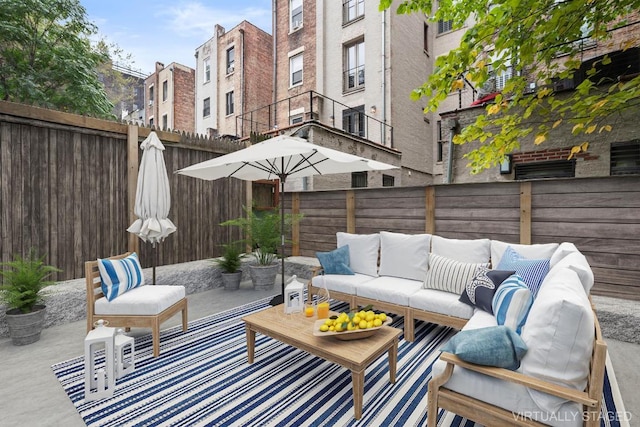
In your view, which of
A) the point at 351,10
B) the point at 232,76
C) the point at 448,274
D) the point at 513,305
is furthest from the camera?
the point at 232,76

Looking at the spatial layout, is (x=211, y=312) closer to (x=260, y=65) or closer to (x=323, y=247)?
(x=323, y=247)

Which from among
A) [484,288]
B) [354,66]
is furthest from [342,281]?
[354,66]

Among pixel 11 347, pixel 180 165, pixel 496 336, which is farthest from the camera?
pixel 180 165

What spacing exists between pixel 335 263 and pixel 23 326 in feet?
12.7

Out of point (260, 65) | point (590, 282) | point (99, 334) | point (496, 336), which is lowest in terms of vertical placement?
point (99, 334)

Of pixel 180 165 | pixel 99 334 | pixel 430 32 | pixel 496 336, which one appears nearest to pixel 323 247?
pixel 180 165

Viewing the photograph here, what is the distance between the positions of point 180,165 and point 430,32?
1310 cm

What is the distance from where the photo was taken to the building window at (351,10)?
1147 cm

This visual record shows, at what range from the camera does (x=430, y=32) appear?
13508 millimetres

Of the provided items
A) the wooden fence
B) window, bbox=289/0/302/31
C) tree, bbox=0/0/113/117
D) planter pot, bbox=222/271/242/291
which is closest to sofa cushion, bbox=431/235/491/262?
the wooden fence

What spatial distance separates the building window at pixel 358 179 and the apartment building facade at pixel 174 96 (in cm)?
1504

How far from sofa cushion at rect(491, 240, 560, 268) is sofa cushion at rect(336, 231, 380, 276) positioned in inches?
62.3

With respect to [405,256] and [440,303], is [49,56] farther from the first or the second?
[440,303]

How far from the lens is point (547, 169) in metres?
6.30
